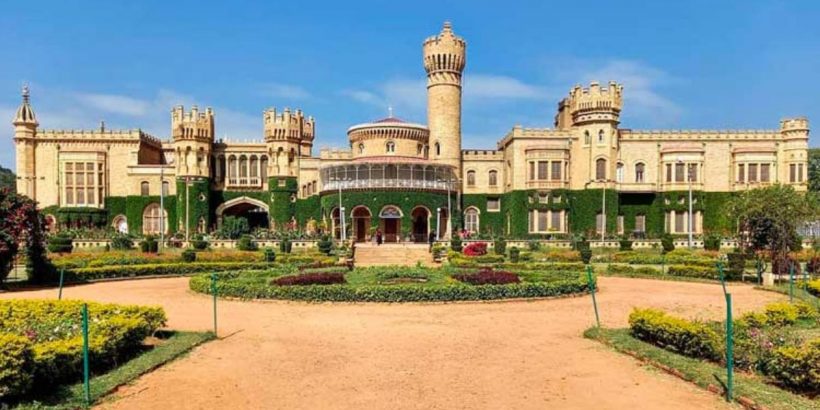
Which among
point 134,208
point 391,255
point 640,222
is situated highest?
point 134,208

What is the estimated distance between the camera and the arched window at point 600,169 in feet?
166

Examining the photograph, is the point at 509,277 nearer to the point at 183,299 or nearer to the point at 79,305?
the point at 183,299

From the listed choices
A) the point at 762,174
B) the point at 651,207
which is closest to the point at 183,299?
the point at 651,207

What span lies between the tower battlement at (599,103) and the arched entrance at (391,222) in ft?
61.6

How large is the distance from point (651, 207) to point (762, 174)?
10199 mm

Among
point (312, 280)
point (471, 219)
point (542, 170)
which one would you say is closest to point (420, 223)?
point (471, 219)

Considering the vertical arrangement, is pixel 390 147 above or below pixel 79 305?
above

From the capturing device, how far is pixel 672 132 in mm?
53031

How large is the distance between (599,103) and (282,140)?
2976cm

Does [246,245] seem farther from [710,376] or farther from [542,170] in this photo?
[710,376]

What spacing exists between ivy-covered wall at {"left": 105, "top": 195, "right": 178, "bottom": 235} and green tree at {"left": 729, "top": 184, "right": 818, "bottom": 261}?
47.6 metres

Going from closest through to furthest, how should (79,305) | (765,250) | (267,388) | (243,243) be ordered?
1. (267,388)
2. (79,305)
3. (765,250)
4. (243,243)

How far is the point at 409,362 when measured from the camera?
11.9 m

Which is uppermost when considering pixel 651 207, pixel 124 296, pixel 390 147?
pixel 390 147
